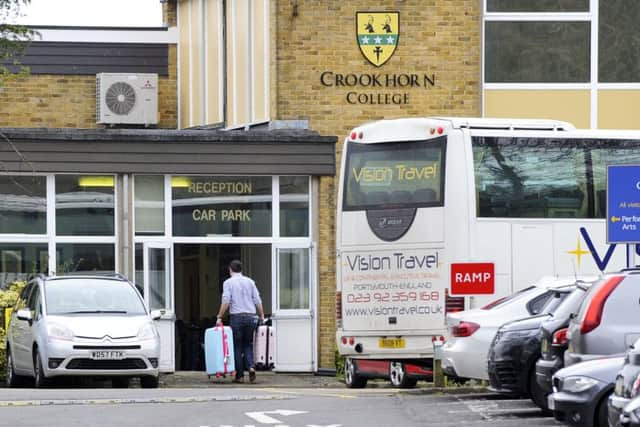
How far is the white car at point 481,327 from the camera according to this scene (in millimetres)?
18234

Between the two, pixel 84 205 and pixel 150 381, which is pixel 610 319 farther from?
pixel 84 205

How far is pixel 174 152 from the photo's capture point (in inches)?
1061

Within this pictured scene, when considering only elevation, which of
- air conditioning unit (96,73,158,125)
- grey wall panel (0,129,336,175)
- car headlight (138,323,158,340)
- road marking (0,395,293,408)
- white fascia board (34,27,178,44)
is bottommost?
road marking (0,395,293,408)

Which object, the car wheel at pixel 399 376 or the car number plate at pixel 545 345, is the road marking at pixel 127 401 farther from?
the car number plate at pixel 545 345

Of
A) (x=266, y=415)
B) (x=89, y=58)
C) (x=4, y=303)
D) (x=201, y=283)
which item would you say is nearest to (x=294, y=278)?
(x=201, y=283)

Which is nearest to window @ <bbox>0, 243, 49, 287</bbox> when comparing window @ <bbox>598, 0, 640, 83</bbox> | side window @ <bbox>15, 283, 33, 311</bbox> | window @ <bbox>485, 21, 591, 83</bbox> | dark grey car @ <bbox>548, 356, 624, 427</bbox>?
side window @ <bbox>15, 283, 33, 311</bbox>

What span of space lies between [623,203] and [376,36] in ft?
32.5

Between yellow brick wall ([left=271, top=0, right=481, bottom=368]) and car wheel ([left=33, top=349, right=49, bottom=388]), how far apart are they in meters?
8.07

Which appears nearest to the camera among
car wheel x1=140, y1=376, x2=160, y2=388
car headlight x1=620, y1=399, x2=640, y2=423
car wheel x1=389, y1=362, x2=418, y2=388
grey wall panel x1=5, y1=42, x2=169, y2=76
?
car headlight x1=620, y1=399, x2=640, y2=423

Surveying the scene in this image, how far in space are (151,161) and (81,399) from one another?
892 centimetres

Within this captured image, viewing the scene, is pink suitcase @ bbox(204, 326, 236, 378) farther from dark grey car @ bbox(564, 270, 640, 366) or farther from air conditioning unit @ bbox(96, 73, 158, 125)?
dark grey car @ bbox(564, 270, 640, 366)

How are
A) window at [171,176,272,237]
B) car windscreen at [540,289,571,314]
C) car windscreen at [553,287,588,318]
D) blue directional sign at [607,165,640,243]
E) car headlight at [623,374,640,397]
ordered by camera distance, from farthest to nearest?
window at [171,176,272,237] → blue directional sign at [607,165,640,243] → car windscreen at [540,289,571,314] → car windscreen at [553,287,588,318] → car headlight at [623,374,640,397]

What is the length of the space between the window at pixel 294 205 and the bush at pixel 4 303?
4.58 meters

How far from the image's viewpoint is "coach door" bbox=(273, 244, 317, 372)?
88.6 feet
